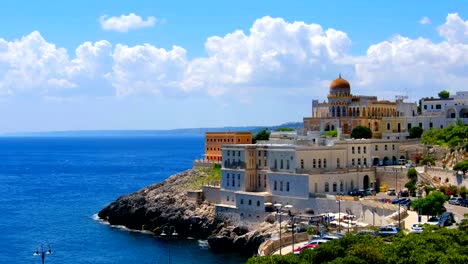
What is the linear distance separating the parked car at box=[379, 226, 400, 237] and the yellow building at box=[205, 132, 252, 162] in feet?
153

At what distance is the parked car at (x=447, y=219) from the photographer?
5647 cm

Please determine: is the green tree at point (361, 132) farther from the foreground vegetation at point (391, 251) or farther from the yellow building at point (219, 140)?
the foreground vegetation at point (391, 251)

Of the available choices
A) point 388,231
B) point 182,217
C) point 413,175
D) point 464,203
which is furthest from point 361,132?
point 388,231


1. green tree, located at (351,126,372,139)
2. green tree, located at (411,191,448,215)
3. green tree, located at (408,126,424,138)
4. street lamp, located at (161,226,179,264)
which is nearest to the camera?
green tree, located at (411,191,448,215)

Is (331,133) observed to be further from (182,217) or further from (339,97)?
(182,217)

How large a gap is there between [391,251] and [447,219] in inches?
743

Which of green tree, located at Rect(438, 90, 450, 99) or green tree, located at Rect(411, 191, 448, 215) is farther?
green tree, located at Rect(438, 90, 450, 99)

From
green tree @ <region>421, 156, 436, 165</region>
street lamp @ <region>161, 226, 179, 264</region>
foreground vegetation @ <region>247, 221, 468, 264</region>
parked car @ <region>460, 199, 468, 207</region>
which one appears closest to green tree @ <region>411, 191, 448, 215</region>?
parked car @ <region>460, 199, 468, 207</region>

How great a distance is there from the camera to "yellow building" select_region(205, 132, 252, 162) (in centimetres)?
10029

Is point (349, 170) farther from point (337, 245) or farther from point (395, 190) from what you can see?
point (337, 245)

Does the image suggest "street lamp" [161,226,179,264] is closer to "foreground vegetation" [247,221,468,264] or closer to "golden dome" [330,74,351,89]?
"golden dome" [330,74,351,89]

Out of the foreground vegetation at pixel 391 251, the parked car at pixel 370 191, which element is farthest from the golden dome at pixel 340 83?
the foreground vegetation at pixel 391 251

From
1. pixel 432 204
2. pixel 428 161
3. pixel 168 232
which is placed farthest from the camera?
pixel 168 232

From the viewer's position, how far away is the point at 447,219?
187ft
